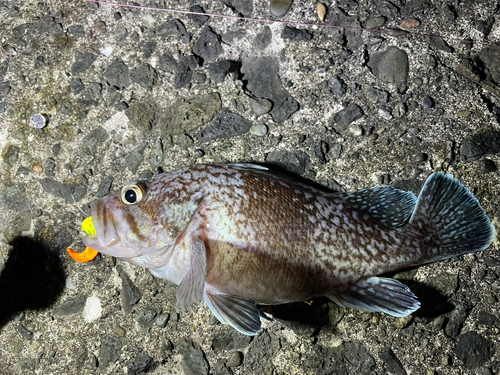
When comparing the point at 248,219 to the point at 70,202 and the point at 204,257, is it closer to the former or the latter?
the point at 204,257

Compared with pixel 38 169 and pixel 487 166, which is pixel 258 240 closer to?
pixel 487 166

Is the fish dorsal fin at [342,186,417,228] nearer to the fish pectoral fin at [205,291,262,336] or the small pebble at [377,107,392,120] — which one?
the small pebble at [377,107,392,120]

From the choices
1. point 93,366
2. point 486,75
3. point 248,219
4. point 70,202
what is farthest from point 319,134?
point 93,366

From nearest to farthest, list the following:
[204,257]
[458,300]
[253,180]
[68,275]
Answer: [204,257], [253,180], [458,300], [68,275]

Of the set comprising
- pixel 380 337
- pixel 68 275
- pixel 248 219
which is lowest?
pixel 68 275

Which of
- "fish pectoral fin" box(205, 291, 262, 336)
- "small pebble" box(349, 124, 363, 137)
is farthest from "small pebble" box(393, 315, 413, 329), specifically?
"small pebble" box(349, 124, 363, 137)

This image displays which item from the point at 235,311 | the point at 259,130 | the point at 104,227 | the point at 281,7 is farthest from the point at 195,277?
the point at 281,7

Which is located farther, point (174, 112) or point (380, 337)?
point (174, 112)
